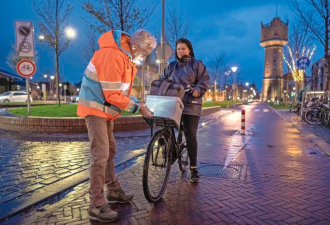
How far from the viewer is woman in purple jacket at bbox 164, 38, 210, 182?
13.6 feet

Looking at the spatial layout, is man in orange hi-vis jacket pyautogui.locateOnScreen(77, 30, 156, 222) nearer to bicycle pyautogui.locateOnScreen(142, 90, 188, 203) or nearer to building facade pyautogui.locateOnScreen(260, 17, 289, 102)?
bicycle pyautogui.locateOnScreen(142, 90, 188, 203)

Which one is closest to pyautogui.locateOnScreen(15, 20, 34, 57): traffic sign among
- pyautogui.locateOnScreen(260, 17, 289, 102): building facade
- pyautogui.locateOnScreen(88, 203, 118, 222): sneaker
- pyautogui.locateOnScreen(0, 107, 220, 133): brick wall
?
pyautogui.locateOnScreen(0, 107, 220, 133): brick wall

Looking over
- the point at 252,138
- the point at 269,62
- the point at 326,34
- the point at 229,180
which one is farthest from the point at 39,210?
the point at 269,62

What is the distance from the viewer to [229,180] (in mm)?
4480

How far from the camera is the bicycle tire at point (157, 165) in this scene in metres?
3.30

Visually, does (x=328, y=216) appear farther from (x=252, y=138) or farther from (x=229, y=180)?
(x=252, y=138)

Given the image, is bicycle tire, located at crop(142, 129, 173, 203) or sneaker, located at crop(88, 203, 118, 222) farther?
bicycle tire, located at crop(142, 129, 173, 203)

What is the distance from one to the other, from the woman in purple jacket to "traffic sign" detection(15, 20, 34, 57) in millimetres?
8023

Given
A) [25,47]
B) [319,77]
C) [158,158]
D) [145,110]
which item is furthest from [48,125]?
[319,77]

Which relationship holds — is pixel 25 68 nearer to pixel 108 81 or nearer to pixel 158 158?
pixel 158 158

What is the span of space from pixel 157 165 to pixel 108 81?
1.31 meters

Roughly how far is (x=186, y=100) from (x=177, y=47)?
31.5 inches

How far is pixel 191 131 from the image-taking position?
14.0 ft

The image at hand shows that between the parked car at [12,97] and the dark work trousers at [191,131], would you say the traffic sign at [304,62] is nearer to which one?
the dark work trousers at [191,131]
